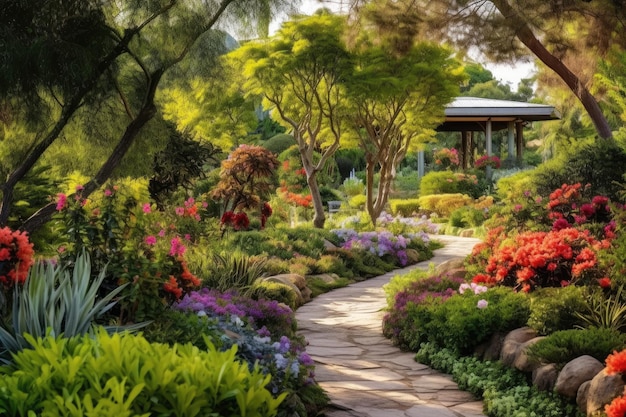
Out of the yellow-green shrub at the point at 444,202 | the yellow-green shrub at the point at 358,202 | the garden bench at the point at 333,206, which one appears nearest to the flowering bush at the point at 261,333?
the yellow-green shrub at the point at 444,202

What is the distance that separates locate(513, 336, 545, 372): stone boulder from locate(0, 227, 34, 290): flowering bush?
367 centimetres

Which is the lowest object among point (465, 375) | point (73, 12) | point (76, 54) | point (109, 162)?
point (465, 375)

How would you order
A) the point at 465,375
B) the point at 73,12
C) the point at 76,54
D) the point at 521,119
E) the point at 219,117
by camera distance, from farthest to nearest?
the point at 521,119 → the point at 219,117 → the point at 73,12 → the point at 76,54 → the point at 465,375

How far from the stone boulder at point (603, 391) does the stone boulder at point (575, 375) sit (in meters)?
0.30

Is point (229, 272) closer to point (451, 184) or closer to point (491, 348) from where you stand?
point (491, 348)

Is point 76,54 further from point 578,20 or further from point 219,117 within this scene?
point 219,117

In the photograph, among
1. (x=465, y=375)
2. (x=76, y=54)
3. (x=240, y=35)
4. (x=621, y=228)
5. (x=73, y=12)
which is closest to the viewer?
(x=465, y=375)

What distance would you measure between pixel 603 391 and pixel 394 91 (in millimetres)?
12688

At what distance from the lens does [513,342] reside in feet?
21.6

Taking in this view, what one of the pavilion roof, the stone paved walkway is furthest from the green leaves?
the pavilion roof

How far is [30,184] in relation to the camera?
12.5 metres

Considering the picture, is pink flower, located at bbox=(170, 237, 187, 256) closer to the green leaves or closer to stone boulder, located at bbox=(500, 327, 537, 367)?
the green leaves

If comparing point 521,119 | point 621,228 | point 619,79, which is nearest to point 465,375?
point 621,228

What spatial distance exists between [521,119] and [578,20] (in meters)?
18.3
